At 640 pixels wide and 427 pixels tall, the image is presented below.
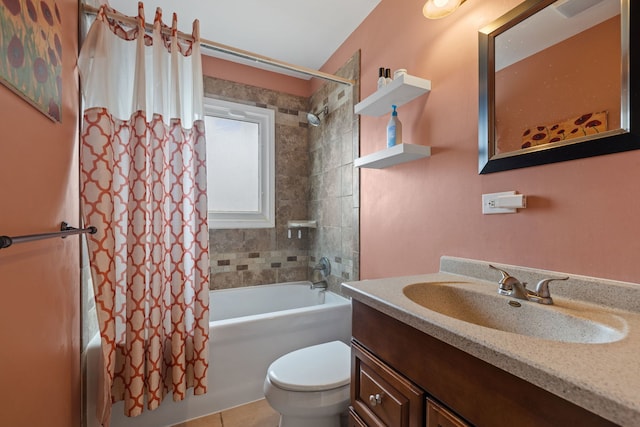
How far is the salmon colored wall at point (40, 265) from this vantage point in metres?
0.76

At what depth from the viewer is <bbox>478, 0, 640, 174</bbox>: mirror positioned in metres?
0.81

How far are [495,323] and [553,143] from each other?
2.13 ft

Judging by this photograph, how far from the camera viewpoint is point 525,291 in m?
0.90

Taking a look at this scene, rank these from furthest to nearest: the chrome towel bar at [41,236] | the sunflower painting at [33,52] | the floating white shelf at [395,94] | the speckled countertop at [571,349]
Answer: the floating white shelf at [395,94] < the sunflower painting at [33,52] < the chrome towel bar at [41,236] < the speckled countertop at [571,349]

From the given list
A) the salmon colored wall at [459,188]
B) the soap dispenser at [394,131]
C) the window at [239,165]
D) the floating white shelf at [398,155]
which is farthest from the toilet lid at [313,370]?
the window at [239,165]

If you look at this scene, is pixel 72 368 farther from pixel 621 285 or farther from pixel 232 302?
pixel 621 285

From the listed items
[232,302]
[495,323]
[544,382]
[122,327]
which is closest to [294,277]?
[232,302]

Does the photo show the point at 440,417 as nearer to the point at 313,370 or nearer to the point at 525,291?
the point at 525,291

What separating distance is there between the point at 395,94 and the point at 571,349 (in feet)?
4.30

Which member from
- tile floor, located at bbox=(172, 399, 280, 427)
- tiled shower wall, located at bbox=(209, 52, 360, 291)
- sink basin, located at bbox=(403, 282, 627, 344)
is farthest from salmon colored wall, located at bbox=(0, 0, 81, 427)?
Result: tiled shower wall, located at bbox=(209, 52, 360, 291)

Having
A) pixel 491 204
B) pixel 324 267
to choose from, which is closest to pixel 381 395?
pixel 491 204

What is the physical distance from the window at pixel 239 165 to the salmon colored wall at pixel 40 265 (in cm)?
127

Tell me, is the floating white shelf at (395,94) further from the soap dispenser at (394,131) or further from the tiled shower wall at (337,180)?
the tiled shower wall at (337,180)

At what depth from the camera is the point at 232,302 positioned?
8.41 feet
